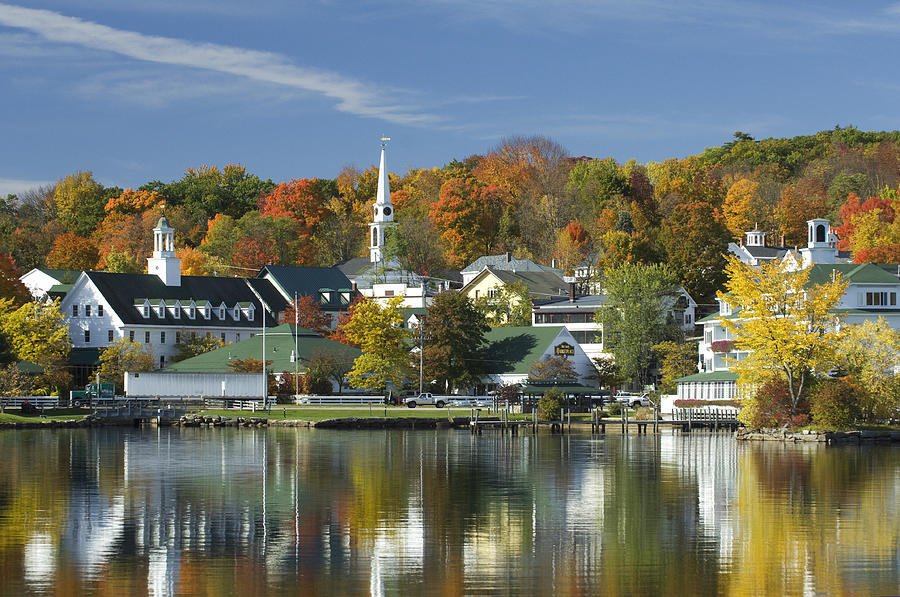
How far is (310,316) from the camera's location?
126188mm

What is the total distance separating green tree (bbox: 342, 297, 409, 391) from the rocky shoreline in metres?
37.3

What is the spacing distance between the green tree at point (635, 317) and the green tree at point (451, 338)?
14.0m

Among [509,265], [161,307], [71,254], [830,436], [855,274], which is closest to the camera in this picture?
[830,436]

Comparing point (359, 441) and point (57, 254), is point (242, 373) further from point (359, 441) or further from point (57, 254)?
point (57, 254)

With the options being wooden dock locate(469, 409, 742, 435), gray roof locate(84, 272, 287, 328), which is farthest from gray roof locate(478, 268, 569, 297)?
wooden dock locate(469, 409, 742, 435)

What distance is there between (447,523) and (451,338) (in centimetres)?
6944

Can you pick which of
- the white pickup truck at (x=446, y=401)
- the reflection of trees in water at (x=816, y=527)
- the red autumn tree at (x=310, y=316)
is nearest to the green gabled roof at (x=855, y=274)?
the white pickup truck at (x=446, y=401)

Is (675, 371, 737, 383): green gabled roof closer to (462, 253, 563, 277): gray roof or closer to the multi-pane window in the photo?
the multi-pane window

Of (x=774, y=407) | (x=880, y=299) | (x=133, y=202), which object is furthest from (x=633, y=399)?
(x=133, y=202)

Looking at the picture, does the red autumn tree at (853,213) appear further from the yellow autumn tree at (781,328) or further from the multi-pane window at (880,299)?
the yellow autumn tree at (781,328)

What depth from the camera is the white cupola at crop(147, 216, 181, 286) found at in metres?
130

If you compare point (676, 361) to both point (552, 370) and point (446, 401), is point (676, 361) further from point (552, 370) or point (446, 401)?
point (446, 401)

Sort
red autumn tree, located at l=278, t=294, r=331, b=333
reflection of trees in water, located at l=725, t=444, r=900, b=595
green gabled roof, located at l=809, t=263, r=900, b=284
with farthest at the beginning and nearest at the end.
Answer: red autumn tree, located at l=278, t=294, r=331, b=333 < green gabled roof, located at l=809, t=263, r=900, b=284 < reflection of trees in water, located at l=725, t=444, r=900, b=595

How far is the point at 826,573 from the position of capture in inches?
1119
